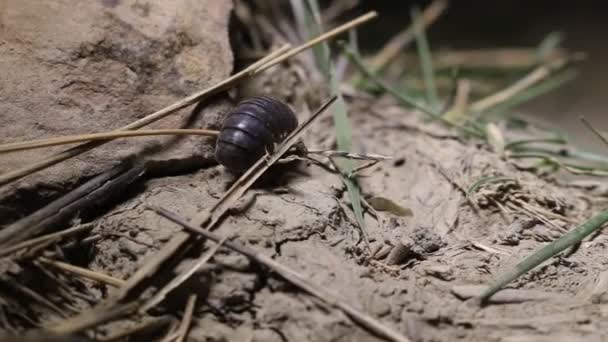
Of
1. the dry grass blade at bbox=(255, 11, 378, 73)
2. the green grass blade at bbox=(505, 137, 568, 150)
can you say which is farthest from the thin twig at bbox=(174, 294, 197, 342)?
the green grass blade at bbox=(505, 137, 568, 150)

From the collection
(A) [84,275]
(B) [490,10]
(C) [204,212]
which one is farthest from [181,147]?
(B) [490,10]

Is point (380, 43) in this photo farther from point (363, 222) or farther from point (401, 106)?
point (363, 222)

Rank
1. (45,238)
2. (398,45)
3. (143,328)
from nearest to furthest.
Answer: (143,328) < (45,238) < (398,45)

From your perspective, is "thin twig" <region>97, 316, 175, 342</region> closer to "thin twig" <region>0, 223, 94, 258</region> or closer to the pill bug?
"thin twig" <region>0, 223, 94, 258</region>

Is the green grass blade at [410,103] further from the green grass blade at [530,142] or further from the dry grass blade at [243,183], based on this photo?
the dry grass blade at [243,183]

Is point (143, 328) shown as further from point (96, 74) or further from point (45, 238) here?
point (96, 74)

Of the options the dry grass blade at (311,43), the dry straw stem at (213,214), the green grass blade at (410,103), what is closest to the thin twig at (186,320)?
the dry straw stem at (213,214)

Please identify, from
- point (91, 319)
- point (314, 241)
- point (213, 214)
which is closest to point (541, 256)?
point (314, 241)
